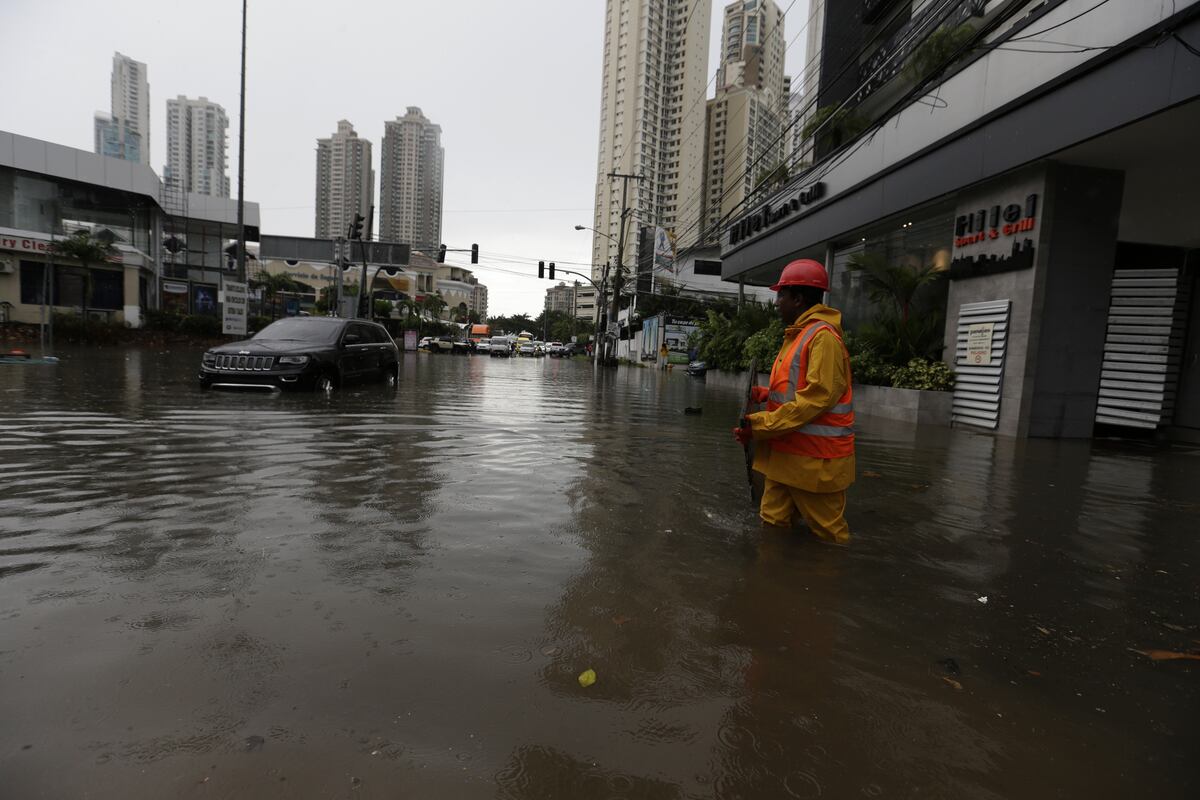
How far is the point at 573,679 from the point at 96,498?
373 centimetres

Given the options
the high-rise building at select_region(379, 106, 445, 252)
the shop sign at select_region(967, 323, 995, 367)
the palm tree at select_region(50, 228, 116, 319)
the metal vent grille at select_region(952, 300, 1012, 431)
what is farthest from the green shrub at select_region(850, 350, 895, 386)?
the high-rise building at select_region(379, 106, 445, 252)

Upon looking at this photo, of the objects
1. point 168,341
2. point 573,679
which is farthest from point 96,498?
point 168,341

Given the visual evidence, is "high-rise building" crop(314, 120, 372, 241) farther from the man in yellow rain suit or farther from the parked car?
the man in yellow rain suit

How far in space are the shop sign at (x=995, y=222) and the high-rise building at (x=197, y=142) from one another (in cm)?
5368

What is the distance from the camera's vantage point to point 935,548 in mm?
3975

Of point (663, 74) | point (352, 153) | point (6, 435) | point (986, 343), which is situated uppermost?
point (663, 74)

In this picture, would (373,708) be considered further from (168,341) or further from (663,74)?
(663,74)

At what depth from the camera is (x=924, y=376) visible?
1201cm

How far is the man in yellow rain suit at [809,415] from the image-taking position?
355 centimetres

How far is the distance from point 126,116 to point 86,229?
3099cm

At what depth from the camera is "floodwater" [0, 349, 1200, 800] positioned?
1.79 m

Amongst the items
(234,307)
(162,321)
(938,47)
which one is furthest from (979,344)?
(162,321)

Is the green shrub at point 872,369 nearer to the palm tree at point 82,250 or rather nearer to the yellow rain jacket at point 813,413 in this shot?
the yellow rain jacket at point 813,413

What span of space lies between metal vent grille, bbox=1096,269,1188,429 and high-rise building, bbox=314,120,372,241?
197 feet
